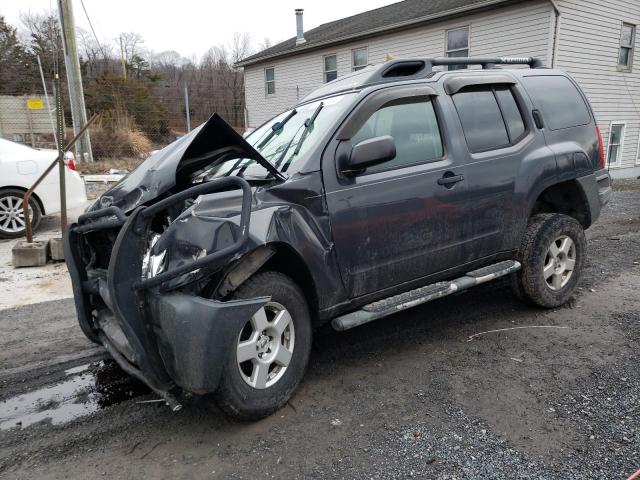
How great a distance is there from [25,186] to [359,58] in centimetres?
1316

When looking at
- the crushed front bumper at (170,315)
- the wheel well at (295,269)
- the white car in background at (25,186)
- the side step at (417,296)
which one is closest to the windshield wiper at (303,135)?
the wheel well at (295,269)

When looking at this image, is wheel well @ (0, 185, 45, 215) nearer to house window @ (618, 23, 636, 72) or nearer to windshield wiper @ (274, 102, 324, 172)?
windshield wiper @ (274, 102, 324, 172)

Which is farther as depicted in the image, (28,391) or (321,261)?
(28,391)

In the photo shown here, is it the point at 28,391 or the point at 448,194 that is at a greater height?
the point at 448,194

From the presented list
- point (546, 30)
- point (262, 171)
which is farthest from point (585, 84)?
point (262, 171)

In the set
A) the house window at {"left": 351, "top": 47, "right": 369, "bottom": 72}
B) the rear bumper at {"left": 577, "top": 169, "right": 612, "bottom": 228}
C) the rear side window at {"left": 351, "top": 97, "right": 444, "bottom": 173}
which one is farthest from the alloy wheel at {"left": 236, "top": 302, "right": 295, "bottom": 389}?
the house window at {"left": 351, "top": 47, "right": 369, "bottom": 72}

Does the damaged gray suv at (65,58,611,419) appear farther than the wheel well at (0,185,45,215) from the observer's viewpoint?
No

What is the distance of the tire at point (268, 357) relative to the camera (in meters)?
2.69

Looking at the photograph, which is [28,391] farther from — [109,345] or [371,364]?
[371,364]

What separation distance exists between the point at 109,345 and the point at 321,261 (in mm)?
1440

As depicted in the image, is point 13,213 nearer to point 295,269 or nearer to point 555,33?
point 295,269

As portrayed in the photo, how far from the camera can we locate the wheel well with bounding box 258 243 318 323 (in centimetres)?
294

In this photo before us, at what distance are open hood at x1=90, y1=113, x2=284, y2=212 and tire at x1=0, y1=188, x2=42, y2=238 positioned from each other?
5177 millimetres

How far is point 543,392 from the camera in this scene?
10.2ft
